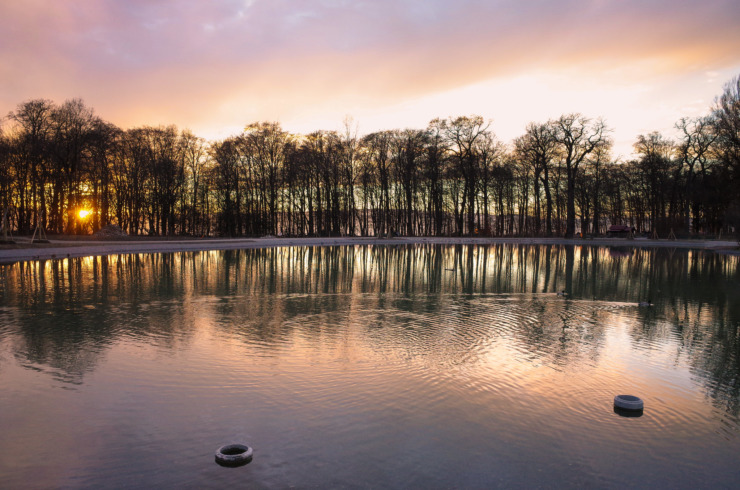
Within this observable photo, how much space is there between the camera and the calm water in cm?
385

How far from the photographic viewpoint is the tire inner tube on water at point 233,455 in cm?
387

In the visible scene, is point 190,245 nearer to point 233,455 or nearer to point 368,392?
point 368,392

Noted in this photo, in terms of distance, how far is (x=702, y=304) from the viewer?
38.7 ft

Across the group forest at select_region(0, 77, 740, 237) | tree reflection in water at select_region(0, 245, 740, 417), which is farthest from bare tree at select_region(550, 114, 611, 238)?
tree reflection in water at select_region(0, 245, 740, 417)

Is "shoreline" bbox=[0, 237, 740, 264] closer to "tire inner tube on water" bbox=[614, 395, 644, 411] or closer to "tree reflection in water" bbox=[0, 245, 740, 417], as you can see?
"tree reflection in water" bbox=[0, 245, 740, 417]

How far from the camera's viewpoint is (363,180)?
5994cm

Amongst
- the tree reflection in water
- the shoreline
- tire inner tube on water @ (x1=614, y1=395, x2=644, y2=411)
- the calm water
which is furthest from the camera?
the shoreline

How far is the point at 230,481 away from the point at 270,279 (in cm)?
1284

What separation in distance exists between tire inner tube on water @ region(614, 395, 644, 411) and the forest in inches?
1926

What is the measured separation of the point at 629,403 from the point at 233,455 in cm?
388

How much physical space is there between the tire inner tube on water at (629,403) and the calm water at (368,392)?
0.14 m

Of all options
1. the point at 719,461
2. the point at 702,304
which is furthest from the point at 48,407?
the point at 702,304

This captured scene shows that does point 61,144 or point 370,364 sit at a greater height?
Answer: point 61,144

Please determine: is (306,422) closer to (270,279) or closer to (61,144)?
(270,279)
